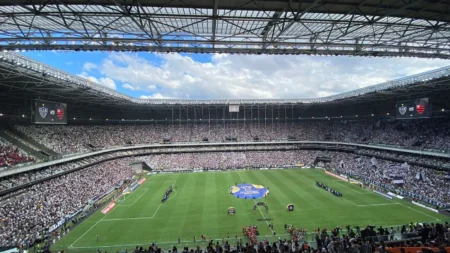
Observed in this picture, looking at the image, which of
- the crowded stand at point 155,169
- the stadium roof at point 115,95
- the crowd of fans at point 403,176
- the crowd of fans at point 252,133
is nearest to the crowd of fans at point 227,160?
the crowded stand at point 155,169

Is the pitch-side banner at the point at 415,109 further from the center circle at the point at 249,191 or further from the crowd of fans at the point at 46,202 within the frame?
the crowd of fans at the point at 46,202

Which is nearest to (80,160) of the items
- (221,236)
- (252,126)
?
(221,236)

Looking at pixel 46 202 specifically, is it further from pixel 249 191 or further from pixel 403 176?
pixel 403 176

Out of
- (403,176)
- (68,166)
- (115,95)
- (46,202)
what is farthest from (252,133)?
(46,202)

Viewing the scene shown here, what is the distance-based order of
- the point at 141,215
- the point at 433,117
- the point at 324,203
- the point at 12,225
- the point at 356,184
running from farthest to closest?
the point at 433,117, the point at 356,184, the point at 324,203, the point at 141,215, the point at 12,225

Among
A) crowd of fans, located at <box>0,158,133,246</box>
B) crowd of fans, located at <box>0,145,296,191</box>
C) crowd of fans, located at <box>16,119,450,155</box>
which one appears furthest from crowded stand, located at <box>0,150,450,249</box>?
crowd of fans, located at <box>16,119,450,155</box>

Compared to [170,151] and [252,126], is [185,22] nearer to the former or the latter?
[170,151]
